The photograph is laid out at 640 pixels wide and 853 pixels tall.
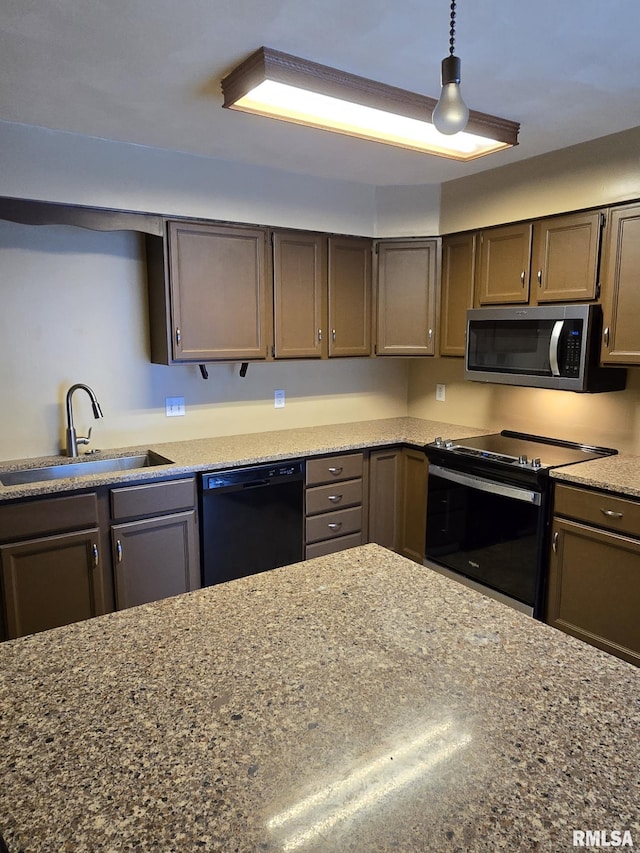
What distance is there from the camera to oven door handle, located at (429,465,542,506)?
2.70 m

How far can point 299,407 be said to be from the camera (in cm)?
373

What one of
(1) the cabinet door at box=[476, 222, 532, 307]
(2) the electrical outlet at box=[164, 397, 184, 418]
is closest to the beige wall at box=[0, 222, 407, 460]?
(2) the electrical outlet at box=[164, 397, 184, 418]

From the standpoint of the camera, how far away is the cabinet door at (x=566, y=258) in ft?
8.91

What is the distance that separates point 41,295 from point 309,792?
2710 millimetres

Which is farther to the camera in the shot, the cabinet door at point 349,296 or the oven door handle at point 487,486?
the cabinet door at point 349,296

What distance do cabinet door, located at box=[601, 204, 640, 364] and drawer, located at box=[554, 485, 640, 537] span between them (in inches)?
25.9

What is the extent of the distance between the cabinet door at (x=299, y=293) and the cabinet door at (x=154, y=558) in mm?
1163

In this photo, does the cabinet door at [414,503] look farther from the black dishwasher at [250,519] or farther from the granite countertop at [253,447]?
the black dishwasher at [250,519]

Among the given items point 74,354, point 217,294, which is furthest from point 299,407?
point 74,354

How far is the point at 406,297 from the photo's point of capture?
358 cm

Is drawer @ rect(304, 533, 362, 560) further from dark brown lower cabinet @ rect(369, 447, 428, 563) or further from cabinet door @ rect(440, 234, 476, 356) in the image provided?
cabinet door @ rect(440, 234, 476, 356)

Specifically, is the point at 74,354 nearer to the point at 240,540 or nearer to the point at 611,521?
the point at 240,540

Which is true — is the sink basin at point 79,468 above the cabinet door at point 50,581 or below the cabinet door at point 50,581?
above

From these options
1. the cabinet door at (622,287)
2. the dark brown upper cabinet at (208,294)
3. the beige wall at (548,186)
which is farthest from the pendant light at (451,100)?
the dark brown upper cabinet at (208,294)
